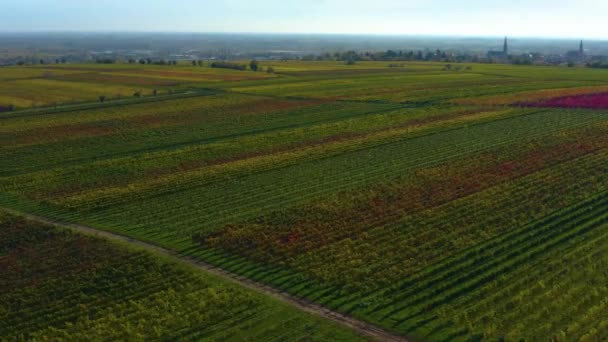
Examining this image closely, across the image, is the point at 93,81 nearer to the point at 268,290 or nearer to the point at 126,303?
the point at 126,303

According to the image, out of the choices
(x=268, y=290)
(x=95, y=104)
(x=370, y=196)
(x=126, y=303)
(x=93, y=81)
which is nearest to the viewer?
(x=126, y=303)

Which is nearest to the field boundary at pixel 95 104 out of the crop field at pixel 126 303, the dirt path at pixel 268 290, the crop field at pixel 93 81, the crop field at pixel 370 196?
the crop field at pixel 370 196

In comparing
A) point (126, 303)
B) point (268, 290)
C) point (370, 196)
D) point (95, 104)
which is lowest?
point (126, 303)

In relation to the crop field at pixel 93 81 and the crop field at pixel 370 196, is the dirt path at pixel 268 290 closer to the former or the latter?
the crop field at pixel 370 196

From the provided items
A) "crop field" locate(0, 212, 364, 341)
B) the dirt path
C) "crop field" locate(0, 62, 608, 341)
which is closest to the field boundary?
"crop field" locate(0, 62, 608, 341)

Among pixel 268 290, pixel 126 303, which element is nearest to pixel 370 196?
pixel 268 290

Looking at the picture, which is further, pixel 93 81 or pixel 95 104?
pixel 93 81
